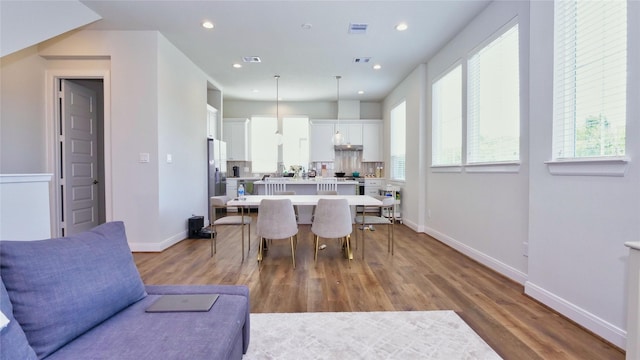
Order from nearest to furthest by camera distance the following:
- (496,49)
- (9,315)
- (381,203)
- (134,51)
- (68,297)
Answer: (9,315), (68,297), (496,49), (381,203), (134,51)

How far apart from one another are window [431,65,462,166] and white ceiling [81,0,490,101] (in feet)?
1.87

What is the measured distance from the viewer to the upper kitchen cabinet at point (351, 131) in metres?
7.60

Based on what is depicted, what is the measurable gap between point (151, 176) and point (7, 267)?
3105 millimetres

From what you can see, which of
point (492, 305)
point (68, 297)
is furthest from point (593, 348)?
point (68, 297)

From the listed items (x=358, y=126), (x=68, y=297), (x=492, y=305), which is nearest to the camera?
(x=68, y=297)

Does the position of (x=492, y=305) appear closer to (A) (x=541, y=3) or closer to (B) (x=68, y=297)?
(A) (x=541, y=3)

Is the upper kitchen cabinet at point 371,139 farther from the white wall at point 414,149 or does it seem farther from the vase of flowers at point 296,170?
the vase of flowers at point 296,170

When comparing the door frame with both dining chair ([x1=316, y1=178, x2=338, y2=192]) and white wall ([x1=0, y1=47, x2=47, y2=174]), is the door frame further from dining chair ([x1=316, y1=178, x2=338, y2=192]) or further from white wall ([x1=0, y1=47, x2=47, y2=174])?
dining chair ([x1=316, y1=178, x2=338, y2=192])

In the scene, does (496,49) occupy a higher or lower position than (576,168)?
higher

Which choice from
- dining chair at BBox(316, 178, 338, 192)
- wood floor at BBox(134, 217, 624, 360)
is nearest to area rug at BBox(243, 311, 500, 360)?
wood floor at BBox(134, 217, 624, 360)

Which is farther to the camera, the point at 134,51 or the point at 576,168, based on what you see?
the point at 134,51

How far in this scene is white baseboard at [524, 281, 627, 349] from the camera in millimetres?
1763

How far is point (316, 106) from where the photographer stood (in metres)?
7.93

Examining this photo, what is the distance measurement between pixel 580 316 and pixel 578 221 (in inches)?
Result: 25.9
